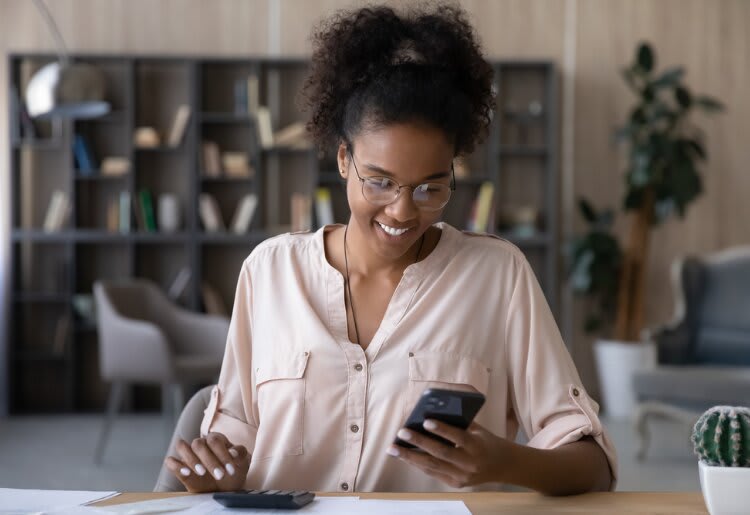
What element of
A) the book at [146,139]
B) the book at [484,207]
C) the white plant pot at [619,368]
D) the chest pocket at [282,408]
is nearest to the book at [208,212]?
the book at [146,139]

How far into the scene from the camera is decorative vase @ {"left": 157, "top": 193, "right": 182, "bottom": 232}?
21.0 ft

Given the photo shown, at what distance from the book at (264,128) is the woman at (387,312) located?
4756 mm

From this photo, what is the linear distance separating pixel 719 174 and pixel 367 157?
19.1 ft

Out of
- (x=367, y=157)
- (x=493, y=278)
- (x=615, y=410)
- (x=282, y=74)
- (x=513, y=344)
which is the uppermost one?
(x=282, y=74)

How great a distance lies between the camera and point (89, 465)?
4.78 metres

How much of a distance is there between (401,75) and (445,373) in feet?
1.65

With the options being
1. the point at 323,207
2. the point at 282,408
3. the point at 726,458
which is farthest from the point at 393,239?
the point at 323,207

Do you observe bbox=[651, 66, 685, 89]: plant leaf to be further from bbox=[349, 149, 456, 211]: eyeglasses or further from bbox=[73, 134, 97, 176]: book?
bbox=[349, 149, 456, 211]: eyeglasses

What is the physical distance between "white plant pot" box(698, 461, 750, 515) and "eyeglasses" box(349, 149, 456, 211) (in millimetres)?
580

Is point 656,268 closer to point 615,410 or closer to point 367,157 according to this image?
point 615,410

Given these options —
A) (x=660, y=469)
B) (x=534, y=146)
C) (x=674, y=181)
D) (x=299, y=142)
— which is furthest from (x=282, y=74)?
(x=660, y=469)

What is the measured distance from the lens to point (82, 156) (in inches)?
251

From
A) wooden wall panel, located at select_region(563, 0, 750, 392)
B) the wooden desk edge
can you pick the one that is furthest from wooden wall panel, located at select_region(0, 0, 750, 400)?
the wooden desk edge

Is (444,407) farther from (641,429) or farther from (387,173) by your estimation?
(641,429)
